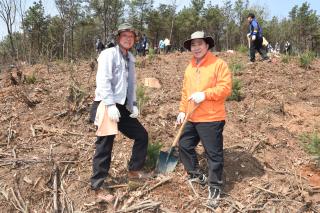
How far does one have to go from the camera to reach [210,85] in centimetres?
369

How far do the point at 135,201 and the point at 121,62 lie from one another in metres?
1.40

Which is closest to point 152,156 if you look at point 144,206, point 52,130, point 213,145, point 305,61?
point 144,206

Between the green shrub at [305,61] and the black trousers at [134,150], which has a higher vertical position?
the green shrub at [305,61]

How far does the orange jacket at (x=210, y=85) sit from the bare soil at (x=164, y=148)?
82 cm

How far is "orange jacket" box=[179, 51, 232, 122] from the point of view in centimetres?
360

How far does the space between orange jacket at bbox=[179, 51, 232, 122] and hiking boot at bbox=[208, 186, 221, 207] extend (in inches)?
27.6

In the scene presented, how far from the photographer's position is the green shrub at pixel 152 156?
13.8 feet

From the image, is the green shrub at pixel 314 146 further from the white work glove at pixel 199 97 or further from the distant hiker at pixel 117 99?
the distant hiker at pixel 117 99

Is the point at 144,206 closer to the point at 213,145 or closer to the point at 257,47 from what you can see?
the point at 213,145

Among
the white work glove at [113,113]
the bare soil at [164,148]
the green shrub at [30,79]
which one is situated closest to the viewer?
the white work glove at [113,113]

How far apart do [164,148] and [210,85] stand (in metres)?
1.32

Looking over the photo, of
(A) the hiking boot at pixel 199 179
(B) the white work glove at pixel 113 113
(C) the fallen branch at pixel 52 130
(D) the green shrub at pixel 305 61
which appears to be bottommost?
(A) the hiking boot at pixel 199 179

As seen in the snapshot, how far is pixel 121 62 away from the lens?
3617 millimetres

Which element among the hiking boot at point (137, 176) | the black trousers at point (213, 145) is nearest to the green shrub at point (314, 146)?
the black trousers at point (213, 145)
